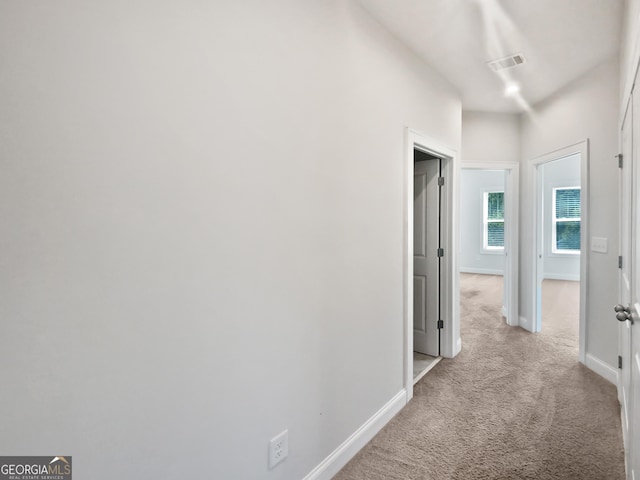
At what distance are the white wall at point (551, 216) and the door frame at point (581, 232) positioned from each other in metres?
3.91

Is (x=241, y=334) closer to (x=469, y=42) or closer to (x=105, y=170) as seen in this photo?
(x=105, y=170)

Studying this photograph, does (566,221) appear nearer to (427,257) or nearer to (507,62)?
(427,257)

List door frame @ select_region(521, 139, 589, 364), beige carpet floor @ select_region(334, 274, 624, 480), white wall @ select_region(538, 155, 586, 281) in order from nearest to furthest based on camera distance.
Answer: beige carpet floor @ select_region(334, 274, 624, 480) < door frame @ select_region(521, 139, 589, 364) < white wall @ select_region(538, 155, 586, 281)

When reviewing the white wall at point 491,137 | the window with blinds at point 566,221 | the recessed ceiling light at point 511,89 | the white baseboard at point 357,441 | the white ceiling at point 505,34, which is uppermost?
the recessed ceiling light at point 511,89

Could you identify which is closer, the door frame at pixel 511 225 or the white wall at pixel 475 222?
the door frame at pixel 511 225

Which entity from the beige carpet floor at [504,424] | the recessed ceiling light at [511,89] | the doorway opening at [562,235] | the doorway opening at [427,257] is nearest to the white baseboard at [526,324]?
the beige carpet floor at [504,424]

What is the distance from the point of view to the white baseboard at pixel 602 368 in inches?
114

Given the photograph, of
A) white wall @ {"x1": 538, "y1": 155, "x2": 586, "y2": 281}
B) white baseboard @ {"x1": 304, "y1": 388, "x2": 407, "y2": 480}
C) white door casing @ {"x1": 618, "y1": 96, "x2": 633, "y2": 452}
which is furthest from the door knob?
white wall @ {"x1": 538, "y1": 155, "x2": 586, "y2": 281}

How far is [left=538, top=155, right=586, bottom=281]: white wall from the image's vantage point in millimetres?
7543

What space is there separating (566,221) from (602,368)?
19.2 ft

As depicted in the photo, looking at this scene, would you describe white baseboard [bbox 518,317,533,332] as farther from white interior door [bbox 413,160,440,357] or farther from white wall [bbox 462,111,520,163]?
white wall [bbox 462,111,520,163]

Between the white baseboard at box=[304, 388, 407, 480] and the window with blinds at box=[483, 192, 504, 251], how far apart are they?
7297 millimetres

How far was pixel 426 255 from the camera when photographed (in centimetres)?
356

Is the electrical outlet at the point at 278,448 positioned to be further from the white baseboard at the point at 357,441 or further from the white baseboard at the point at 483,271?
the white baseboard at the point at 483,271
